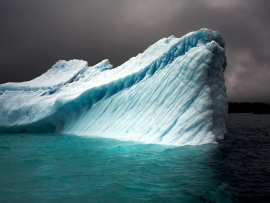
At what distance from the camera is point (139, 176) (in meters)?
4.00

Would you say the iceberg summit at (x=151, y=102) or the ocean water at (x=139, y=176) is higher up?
the iceberg summit at (x=151, y=102)

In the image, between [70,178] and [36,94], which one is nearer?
[70,178]

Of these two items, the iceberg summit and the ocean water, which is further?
the iceberg summit

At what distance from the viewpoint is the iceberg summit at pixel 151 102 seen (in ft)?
24.7

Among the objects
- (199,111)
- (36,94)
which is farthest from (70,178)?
(36,94)

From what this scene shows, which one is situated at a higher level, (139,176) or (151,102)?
(151,102)

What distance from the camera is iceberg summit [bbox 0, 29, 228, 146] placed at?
297 inches

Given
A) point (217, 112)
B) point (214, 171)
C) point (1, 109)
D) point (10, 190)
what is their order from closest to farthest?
point (10, 190), point (214, 171), point (217, 112), point (1, 109)

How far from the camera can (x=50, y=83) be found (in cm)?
1586

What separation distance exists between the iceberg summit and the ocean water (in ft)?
5.32

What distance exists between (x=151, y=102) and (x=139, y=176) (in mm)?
5255

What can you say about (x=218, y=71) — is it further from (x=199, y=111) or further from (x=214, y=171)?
(x=214, y=171)

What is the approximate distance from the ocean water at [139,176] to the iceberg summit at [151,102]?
63.8 inches

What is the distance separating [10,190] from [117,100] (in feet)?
24.7
